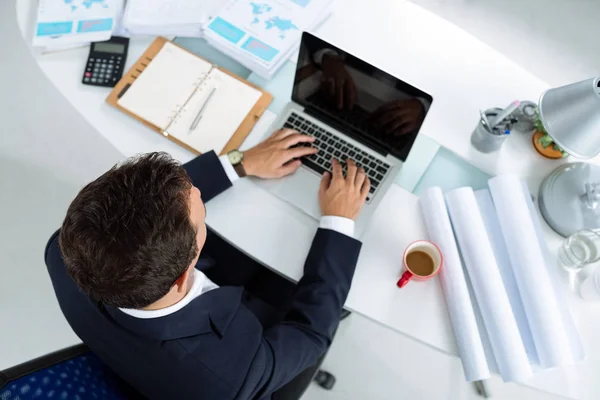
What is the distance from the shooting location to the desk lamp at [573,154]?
946mm

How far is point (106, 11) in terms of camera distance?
53.5 inches

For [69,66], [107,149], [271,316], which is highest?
[69,66]

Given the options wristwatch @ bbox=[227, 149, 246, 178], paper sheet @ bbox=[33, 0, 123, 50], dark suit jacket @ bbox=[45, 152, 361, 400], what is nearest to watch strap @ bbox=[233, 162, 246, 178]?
wristwatch @ bbox=[227, 149, 246, 178]

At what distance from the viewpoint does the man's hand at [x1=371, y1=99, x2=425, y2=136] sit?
3.43 ft

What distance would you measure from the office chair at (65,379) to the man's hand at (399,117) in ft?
2.62

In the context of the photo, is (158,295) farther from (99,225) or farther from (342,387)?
(342,387)

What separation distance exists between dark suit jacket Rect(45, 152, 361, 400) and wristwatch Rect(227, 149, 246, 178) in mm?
304

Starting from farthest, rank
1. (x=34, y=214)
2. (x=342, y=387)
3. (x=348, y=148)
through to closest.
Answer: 1. (x=34, y=214)
2. (x=342, y=387)
3. (x=348, y=148)

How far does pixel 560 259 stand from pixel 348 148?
1.87ft

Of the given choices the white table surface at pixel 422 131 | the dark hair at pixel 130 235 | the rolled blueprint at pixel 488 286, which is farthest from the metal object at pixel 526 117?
the dark hair at pixel 130 235

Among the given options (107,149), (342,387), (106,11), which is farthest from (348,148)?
(107,149)

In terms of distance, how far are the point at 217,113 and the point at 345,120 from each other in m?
0.34

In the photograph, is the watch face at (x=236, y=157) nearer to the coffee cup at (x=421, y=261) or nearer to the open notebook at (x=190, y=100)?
the open notebook at (x=190, y=100)

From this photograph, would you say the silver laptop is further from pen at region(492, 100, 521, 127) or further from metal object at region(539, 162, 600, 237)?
metal object at region(539, 162, 600, 237)
